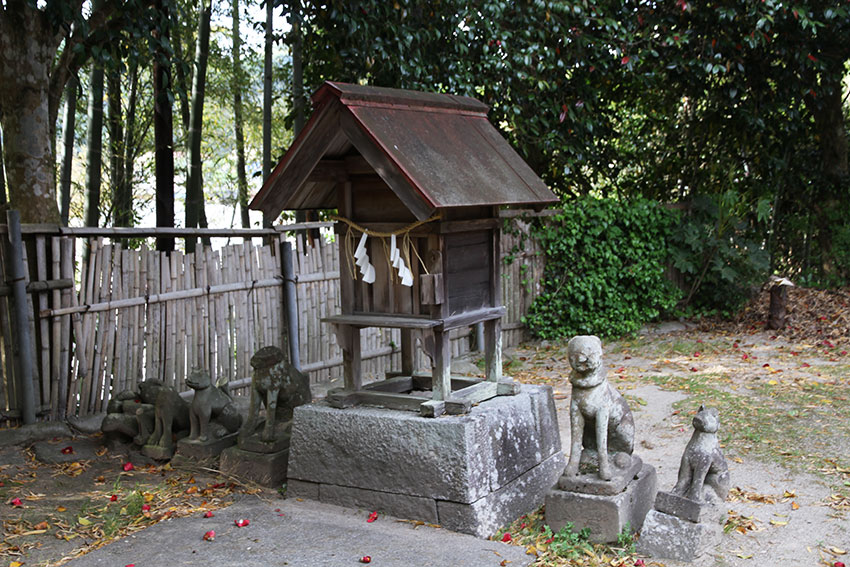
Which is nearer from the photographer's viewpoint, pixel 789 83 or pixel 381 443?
pixel 381 443

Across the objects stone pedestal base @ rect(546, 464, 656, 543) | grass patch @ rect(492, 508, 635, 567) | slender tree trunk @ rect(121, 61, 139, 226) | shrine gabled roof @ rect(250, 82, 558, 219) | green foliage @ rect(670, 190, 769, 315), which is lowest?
grass patch @ rect(492, 508, 635, 567)

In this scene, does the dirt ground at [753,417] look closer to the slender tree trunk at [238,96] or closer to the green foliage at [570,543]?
the green foliage at [570,543]

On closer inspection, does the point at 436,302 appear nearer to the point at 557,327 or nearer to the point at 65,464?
the point at 65,464

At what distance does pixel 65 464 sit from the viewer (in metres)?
5.82

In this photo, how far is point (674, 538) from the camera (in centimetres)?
446

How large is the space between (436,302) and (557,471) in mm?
1569

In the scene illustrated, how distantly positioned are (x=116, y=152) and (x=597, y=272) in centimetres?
727

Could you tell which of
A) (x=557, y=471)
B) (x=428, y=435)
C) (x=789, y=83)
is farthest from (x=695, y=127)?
(x=428, y=435)

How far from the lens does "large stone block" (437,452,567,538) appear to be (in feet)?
15.4

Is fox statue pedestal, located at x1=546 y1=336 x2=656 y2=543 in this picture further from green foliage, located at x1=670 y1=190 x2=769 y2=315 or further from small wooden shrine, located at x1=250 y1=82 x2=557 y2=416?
green foliage, located at x1=670 y1=190 x2=769 y2=315

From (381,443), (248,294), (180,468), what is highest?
(248,294)

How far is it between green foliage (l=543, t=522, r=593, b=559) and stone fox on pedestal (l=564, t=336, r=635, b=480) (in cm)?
32

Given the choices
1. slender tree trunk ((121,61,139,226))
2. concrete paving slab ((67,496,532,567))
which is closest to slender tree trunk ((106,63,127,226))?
slender tree trunk ((121,61,139,226))

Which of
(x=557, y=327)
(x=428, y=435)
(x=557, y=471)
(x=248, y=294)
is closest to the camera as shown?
(x=428, y=435)
